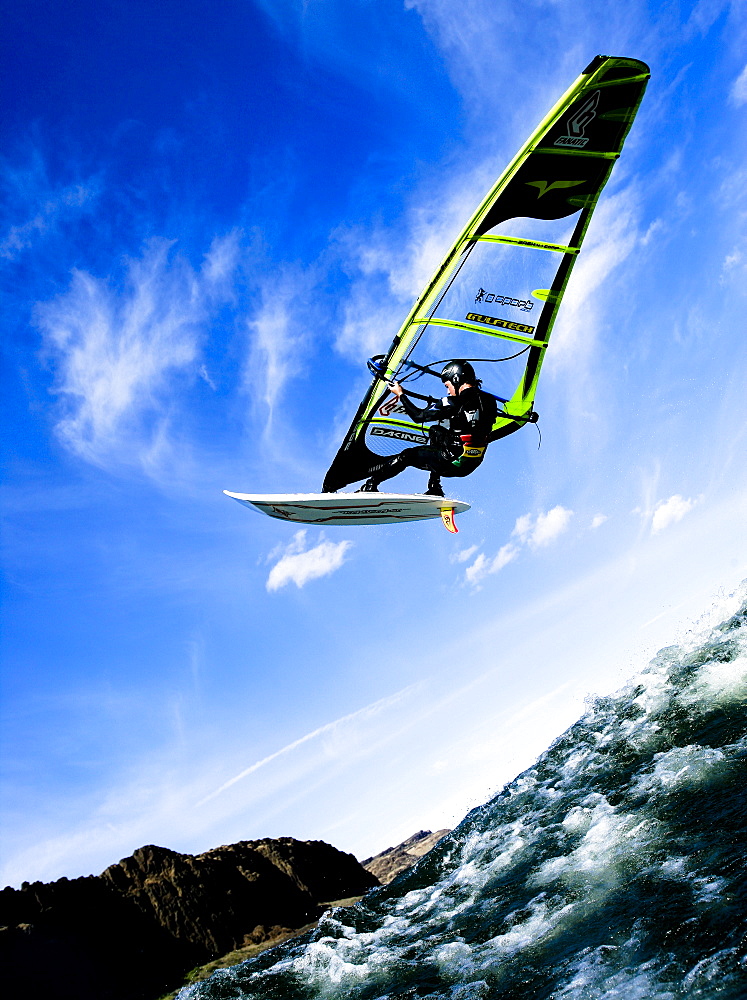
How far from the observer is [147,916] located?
13789mm

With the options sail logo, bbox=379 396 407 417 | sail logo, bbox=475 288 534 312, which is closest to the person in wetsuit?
sail logo, bbox=379 396 407 417

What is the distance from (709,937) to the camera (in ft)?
16.4

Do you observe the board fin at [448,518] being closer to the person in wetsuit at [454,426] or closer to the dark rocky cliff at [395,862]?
the person in wetsuit at [454,426]

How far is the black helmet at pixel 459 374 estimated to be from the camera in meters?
9.38

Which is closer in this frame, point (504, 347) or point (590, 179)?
point (590, 179)

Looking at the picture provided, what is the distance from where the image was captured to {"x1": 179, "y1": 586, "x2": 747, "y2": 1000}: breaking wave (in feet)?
17.5

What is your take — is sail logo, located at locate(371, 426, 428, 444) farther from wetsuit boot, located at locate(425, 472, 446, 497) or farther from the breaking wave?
the breaking wave

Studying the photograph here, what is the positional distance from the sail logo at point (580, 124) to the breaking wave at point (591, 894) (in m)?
8.81

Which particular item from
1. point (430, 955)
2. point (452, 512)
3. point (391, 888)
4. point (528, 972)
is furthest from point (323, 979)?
point (452, 512)

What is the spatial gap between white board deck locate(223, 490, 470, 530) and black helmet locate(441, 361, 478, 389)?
1.88 metres

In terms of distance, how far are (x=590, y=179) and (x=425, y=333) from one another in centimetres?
334

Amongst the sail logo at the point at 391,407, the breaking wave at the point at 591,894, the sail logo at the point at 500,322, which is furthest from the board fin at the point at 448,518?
the breaking wave at the point at 591,894

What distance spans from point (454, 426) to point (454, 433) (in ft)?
0.37

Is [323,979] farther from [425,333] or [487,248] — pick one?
[487,248]
